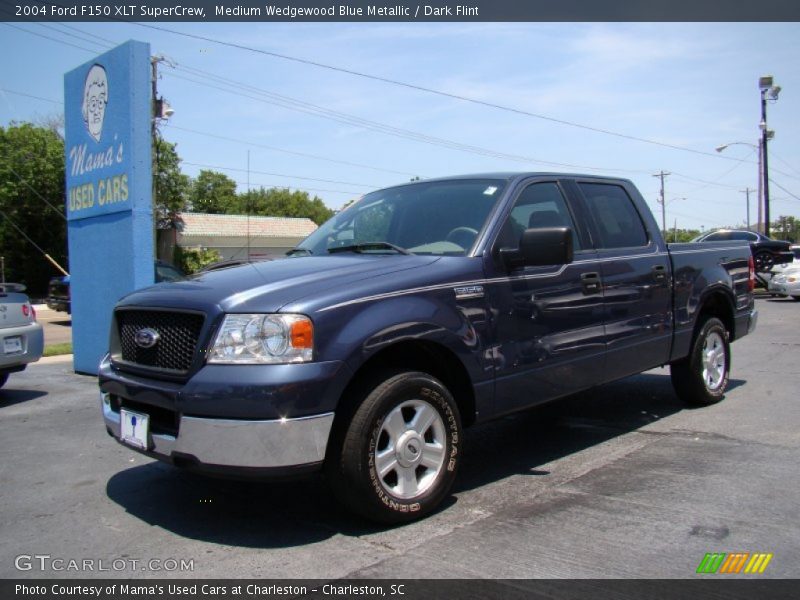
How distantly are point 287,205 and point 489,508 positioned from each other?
74.4m

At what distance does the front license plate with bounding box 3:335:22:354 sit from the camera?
7146mm

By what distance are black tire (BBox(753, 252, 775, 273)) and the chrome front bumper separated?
53.9 feet

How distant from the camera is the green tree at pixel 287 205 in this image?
241 feet

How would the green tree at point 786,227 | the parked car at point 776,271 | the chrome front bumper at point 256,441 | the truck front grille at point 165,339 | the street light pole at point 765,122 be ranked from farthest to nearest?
the green tree at point 786,227 < the street light pole at point 765,122 < the parked car at point 776,271 < the truck front grille at point 165,339 < the chrome front bumper at point 256,441

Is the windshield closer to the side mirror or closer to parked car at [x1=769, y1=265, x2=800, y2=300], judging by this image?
the side mirror

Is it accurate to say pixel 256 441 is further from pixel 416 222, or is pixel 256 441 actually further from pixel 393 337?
pixel 416 222

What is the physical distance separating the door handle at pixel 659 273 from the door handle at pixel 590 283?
2.86ft

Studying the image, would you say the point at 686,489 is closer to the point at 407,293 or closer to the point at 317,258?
the point at 407,293

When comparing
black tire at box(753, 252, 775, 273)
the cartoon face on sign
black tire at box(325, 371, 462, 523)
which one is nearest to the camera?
black tire at box(325, 371, 462, 523)

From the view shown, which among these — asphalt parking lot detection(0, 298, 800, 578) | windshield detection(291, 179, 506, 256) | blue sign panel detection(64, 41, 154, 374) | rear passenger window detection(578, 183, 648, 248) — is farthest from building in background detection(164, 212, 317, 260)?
asphalt parking lot detection(0, 298, 800, 578)

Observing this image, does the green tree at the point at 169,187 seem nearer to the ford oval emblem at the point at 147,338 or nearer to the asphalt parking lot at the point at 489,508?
the asphalt parking lot at the point at 489,508

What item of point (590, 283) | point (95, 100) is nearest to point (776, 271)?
point (590, 283)

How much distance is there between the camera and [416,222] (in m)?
4.79

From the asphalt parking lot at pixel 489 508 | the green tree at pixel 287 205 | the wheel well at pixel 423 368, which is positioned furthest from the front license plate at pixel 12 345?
the green tree at pixel 287 205
